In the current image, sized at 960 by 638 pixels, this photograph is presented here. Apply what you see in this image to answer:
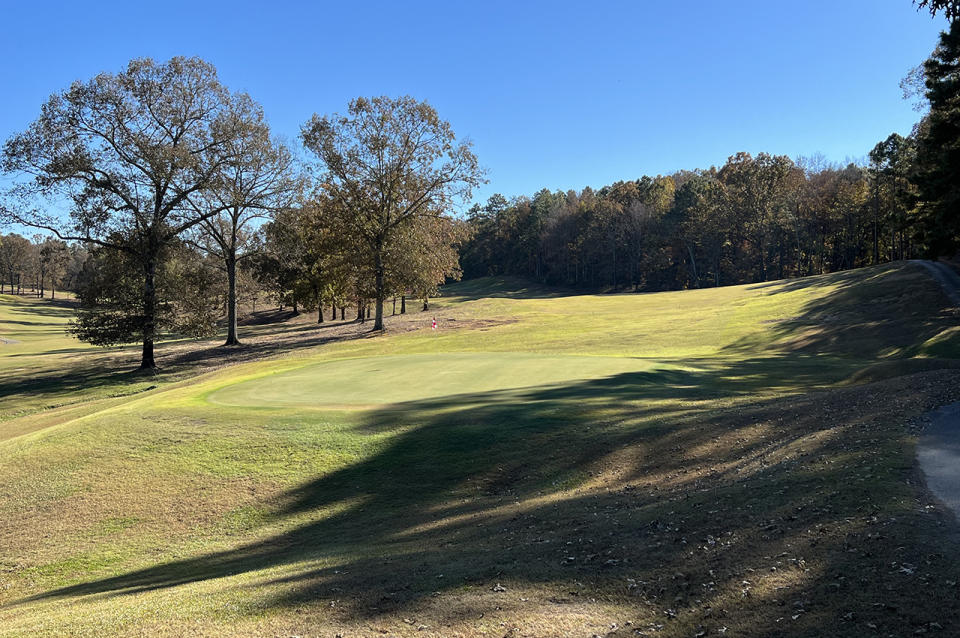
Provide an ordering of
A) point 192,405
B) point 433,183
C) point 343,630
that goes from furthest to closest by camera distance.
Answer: point 433,183
point 192,405
point 343,630

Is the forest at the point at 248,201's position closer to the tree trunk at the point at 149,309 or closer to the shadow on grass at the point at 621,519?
the tree trunk at the point at 149,309

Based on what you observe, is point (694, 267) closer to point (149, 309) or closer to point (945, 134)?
point (945, 134)

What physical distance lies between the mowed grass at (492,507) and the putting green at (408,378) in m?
0.16

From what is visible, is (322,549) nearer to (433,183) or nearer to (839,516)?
(839,516)

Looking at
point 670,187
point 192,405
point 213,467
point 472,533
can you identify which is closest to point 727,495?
point 472,533

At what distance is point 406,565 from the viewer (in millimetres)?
6176

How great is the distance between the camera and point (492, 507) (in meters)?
8.89

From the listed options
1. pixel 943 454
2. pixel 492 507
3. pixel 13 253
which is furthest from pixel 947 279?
pixel 13 253

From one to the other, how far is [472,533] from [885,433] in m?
6.57

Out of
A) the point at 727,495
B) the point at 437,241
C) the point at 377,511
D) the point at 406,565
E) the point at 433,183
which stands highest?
the point at 433,183

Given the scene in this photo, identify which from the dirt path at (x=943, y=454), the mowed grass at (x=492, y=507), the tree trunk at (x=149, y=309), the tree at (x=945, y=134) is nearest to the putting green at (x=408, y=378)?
the mowed grass at (x=492, y=507)

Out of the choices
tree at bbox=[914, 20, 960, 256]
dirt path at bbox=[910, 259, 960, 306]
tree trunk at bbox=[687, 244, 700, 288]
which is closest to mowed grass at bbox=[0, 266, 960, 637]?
tree at bbox=[914, 20, 960, 256]

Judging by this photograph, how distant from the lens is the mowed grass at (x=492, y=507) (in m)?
4.71

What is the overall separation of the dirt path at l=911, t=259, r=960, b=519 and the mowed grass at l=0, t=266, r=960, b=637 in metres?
0.22
